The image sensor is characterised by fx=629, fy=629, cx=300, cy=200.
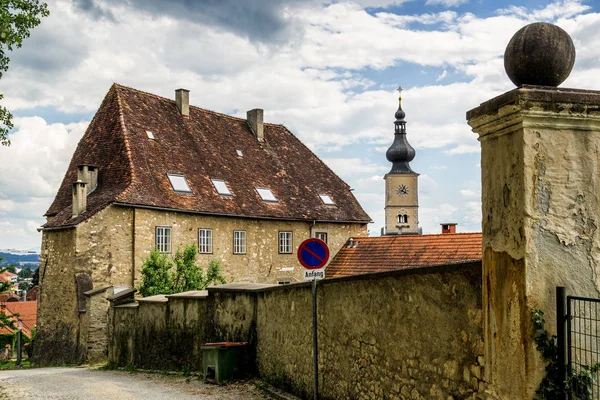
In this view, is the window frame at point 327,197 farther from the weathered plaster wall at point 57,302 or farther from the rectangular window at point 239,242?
the weathered plaster wall at point 57,302

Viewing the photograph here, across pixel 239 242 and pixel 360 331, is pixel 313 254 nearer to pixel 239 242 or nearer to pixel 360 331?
pixel 360 331

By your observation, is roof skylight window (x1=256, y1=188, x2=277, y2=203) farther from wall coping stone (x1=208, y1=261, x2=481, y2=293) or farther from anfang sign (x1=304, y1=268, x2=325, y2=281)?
anfang sign (x1=304, y1=268, x2=325, y2=281)

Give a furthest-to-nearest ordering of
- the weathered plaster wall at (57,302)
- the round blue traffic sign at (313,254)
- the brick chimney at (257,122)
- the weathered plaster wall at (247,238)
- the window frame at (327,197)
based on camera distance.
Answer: the brick chimney at (257,122), the window frame at (327,197), the weathered plaster wall at (247,238), the weathered plaster wall at (57,302), the round blue traffic sign at (313,254)

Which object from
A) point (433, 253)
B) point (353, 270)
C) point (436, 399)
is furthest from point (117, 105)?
point (436, 399)

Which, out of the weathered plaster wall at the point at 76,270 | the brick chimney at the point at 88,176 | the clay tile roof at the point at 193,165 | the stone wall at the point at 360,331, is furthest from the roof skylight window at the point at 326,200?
the stone wall at the point at 360,331

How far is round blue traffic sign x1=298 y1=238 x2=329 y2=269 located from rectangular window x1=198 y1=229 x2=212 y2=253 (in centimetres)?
1961

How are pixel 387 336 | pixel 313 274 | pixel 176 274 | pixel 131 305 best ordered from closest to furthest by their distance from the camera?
1. pixel 387 336
2. pixel 313 274
3. pixel 131 305
4. pixel 176 274

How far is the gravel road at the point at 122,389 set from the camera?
36.7ft

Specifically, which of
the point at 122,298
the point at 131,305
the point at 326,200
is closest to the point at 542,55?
the point at 131,305

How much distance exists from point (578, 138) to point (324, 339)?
215 inches

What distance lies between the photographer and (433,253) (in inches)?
971

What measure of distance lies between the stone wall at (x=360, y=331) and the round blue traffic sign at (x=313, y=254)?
1.18ft

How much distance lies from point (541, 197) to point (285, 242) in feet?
92.9

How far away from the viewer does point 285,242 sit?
32.6m
